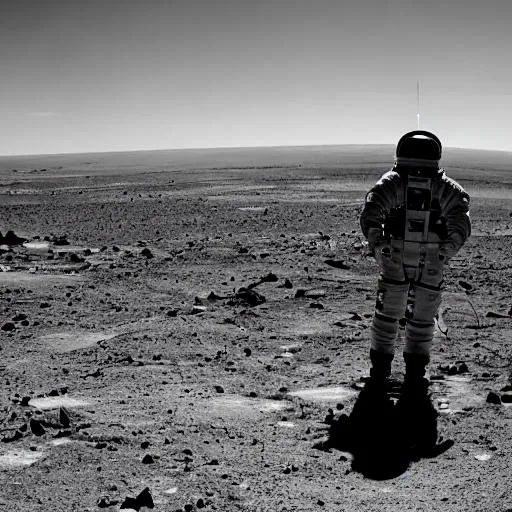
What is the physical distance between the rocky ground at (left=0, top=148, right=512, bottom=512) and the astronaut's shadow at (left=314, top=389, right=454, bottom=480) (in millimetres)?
60

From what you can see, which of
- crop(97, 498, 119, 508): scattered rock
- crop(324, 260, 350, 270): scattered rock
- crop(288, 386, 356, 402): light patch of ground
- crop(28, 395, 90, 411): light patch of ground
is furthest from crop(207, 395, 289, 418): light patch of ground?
crop(324, 260, 350, 270): scattered rock

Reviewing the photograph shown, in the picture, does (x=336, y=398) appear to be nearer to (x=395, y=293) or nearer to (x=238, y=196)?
(x=395, y=293)

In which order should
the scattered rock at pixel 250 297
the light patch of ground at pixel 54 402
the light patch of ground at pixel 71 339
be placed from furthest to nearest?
the scattered rock at pixel 250 297 < the light patch of ground at pixel 71 339 < the light patch of ground at pixel 54 402

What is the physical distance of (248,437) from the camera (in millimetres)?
4738

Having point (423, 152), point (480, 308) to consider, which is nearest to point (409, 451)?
point (423, 152)

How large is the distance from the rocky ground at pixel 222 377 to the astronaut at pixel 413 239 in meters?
0.51

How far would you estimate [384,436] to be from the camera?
15.7 ft

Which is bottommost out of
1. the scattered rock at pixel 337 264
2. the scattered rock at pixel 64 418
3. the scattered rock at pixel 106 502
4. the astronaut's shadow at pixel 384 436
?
the astronaut's shadow at pixel 384 436

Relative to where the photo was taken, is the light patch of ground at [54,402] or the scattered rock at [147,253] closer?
the light patch of ground at [54,402]

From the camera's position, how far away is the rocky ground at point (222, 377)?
3961mm

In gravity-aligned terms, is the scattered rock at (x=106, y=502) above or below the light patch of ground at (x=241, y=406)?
above

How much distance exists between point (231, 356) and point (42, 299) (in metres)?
3.42

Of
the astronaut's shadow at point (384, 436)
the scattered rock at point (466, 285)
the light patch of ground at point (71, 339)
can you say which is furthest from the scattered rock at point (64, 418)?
the scattered rock at point (466, 285)

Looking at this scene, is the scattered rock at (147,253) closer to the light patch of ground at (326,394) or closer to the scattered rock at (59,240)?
the scattered rock at (59,240)
